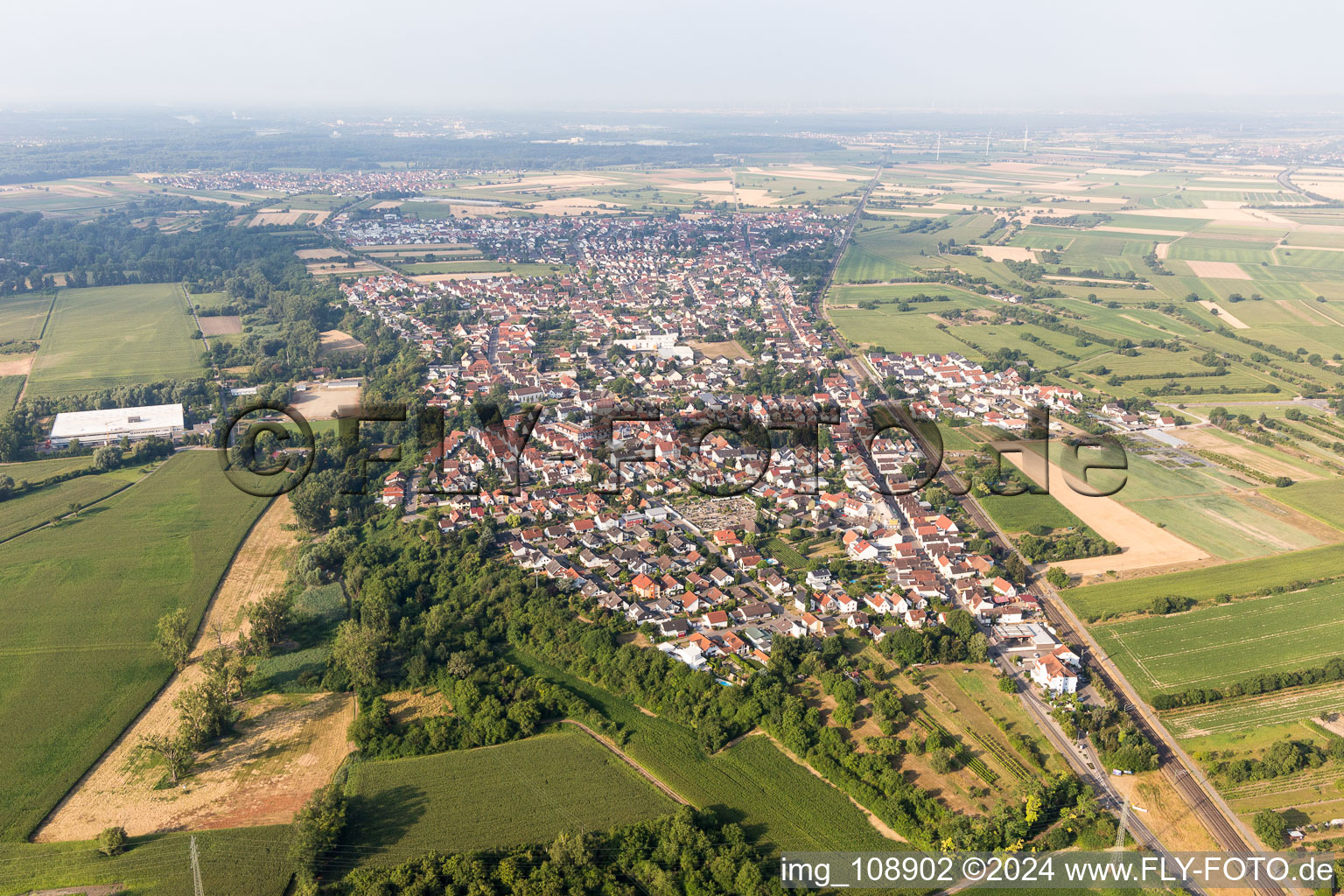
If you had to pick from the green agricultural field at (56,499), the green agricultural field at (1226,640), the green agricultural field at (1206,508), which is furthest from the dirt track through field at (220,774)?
the green agricultural field at (1206,508)

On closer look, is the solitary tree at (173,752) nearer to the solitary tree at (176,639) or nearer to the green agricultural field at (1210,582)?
the solitary tree at (176,639)

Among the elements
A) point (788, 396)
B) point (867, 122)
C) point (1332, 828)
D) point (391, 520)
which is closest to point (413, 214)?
point (788, 396)

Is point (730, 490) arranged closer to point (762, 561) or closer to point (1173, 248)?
point (762, 561)

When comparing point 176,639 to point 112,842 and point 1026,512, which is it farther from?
point 1026,512

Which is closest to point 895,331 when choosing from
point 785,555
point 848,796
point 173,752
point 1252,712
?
point 785,555

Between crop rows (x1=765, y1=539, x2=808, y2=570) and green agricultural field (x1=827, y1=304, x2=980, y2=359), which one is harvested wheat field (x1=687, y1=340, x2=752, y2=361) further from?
crop rows (x1=765, y1=539, x2=808, y2=570)

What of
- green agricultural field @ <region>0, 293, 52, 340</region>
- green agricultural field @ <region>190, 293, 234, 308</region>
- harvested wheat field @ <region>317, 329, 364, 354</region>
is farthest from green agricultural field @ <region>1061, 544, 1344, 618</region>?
green agricultural field @ <region>190, 293, 234, 308</region>
